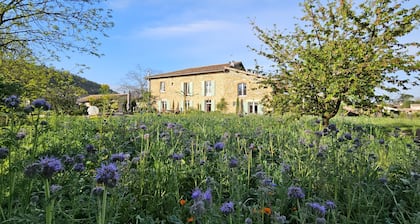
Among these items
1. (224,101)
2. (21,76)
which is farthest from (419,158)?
(224,101)

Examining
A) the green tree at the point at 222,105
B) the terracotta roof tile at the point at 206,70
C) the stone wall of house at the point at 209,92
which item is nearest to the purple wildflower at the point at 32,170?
the stone wall of house at the point at 209,92

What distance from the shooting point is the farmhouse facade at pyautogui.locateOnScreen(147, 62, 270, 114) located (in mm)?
25953

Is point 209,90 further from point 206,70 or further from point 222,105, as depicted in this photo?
point 222,105

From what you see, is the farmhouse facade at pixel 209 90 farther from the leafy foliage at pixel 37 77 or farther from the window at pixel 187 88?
the leafy foliage at pixel 37 77

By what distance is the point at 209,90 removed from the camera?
1117 inches

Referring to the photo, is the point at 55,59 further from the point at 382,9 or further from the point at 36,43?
the point at 382,9

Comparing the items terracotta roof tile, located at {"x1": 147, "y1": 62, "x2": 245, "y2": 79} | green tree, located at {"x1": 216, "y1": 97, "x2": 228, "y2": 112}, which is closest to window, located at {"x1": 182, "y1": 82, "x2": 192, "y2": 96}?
terracotta roof tile, located at {"x1": 147, "y1": 62, "x2": 245, "y2": 79}

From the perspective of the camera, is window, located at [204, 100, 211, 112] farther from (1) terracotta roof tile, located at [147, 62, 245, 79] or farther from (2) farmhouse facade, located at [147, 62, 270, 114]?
(1) terracotta roof tile, located at [147, 62, 245, 79]

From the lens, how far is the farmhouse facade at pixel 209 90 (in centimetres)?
2595

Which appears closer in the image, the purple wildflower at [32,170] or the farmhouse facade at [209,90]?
the purple wildflower at [32,170]

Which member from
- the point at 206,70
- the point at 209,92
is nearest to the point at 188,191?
the point at 209,92

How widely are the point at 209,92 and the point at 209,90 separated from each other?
0.21 meters

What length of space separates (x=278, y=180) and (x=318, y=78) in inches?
129

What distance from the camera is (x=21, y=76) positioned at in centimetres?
671
